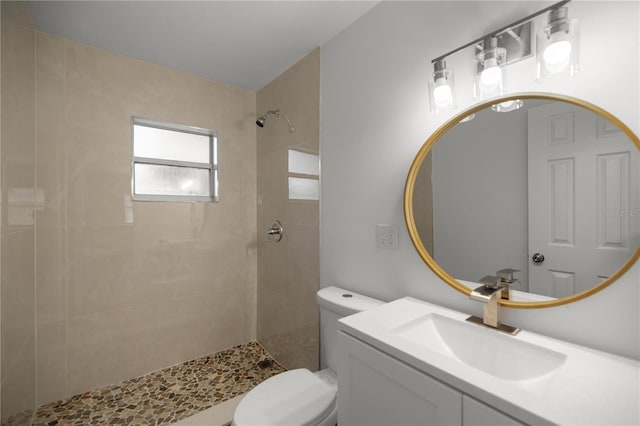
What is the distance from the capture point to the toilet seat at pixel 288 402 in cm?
116

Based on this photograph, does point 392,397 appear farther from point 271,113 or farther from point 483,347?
point 271,113

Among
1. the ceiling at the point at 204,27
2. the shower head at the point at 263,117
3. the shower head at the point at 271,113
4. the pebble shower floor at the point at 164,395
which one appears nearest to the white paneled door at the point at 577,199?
the ceiling at the point at 204,27

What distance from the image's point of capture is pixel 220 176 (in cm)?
237

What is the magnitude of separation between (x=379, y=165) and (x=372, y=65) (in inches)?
20.0

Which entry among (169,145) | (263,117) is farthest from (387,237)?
(169,145)

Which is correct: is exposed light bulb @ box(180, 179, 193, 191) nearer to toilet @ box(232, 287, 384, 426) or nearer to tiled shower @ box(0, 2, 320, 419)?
tiled shower @ box(0, 2, 320, 419)

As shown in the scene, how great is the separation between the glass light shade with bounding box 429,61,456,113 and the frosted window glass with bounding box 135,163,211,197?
1825 millimetres

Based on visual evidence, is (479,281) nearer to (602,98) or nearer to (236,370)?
(602,98)

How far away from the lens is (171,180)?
2227 mm

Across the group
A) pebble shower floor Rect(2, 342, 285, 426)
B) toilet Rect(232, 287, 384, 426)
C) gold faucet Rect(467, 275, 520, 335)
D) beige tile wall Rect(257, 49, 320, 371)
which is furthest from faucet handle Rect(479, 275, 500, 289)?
pebble shower floor Rect(2, 342, 285, 426)

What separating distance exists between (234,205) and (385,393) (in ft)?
6.26

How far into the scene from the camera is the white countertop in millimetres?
583

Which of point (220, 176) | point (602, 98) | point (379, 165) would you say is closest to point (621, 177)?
point (602, 98)

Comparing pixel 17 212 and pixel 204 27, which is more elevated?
pixel 204 27
